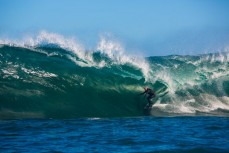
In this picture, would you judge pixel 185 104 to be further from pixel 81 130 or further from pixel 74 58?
pixel 81 130

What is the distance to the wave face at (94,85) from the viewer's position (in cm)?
1686

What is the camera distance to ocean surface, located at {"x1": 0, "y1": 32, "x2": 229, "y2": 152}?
9.88 m

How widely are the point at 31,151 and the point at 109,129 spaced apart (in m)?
3.69

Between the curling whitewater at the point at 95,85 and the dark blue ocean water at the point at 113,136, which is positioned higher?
the curling whitewater at the point at 95,85

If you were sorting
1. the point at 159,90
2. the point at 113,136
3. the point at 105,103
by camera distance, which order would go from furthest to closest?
1. the point at 159,90
2. the point at 105,103
3. the point at 113,136

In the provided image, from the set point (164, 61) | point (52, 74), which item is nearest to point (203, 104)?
point (52, 74)

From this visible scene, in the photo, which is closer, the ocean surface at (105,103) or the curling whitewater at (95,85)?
the ocean surface at (105,103)

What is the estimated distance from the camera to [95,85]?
19.3 meters

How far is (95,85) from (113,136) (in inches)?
346

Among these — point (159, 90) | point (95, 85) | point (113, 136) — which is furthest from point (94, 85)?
point (113, 136)

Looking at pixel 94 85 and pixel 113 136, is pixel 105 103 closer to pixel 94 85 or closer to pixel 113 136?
pixel 94 85

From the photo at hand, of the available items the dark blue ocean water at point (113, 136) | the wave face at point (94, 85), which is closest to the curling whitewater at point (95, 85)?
the wave face at point (94, 85)

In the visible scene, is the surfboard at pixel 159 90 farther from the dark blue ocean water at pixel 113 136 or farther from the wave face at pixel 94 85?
the dark blue ocean water at pixel 113 136

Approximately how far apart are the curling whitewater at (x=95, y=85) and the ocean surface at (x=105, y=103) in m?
0.04
